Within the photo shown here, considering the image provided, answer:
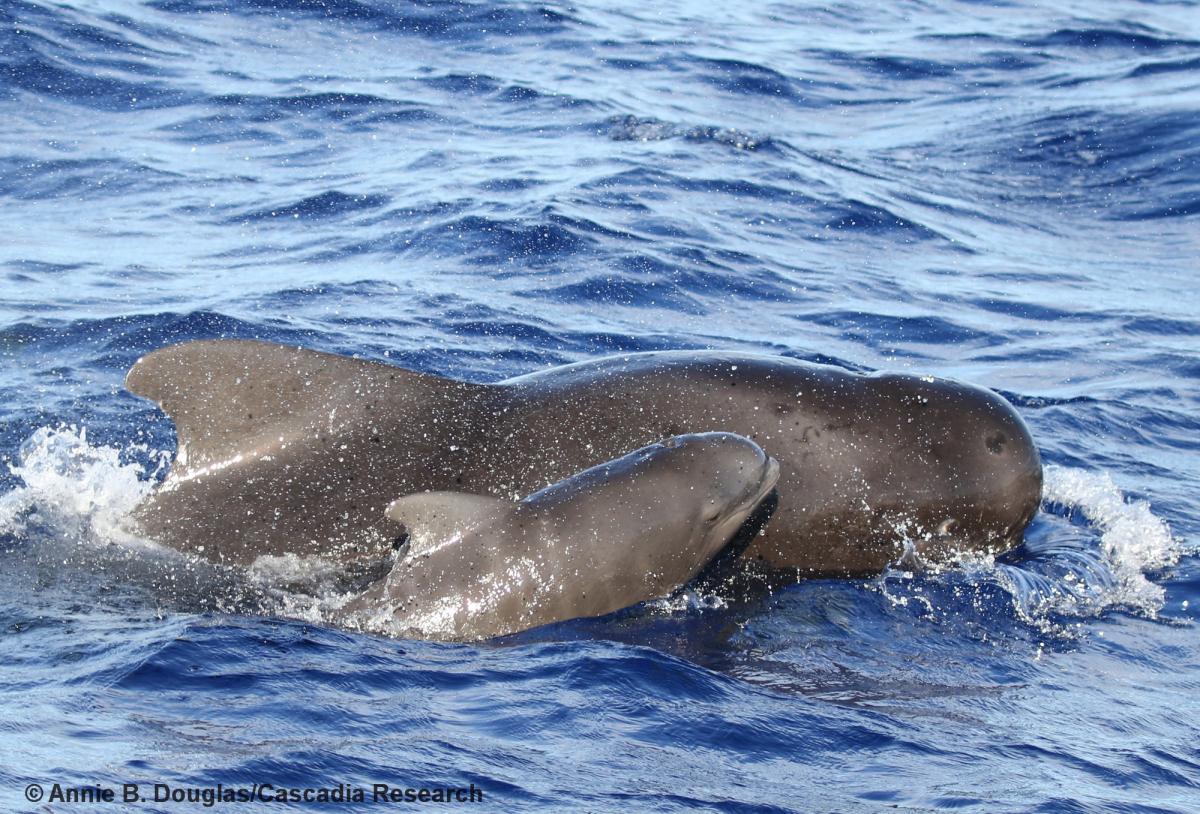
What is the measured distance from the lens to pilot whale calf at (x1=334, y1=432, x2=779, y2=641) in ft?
26.8

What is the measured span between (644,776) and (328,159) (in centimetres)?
1565

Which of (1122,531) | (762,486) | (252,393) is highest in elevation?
(252,393)

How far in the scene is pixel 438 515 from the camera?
8.25 m

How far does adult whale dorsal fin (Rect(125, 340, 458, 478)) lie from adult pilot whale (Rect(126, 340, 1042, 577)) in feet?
0.03

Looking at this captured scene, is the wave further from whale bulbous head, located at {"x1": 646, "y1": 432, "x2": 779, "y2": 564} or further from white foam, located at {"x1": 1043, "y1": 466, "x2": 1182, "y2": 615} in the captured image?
whale bulbous head, located at {"x1": 646, "y1": 432, "x2": 779, "y2": 564}

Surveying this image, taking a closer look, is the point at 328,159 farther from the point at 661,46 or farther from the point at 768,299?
the point at 661,46

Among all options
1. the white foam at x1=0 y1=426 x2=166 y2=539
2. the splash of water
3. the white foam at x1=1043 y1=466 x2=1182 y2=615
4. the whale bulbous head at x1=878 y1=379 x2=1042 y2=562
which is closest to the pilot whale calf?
the whale bulbous head at x1=878 y1=379 x2=1042 y2=562

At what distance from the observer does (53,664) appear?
24.6 ft

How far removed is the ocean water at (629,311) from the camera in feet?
23.1

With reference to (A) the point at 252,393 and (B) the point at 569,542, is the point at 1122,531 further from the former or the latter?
(A) the point at 252,393

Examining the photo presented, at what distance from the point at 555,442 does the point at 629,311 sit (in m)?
6.55

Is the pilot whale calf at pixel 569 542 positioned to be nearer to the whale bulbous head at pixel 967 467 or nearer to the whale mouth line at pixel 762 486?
the whale mouth line at pixel 762 486

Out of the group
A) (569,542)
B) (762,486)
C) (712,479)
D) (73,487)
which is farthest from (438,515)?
(73,487)

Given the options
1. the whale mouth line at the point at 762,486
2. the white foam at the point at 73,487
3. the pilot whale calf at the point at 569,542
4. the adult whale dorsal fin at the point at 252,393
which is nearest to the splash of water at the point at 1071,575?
the whale mouth line at the point at 762,486
